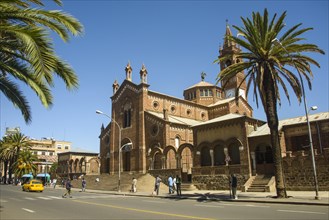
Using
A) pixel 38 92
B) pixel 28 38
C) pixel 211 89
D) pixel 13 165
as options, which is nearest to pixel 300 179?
pixel 38 92

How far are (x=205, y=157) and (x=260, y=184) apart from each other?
8.12 meters

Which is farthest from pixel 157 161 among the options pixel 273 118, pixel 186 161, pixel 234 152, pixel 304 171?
pixel 273 118

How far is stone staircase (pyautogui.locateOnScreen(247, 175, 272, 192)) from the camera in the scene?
2588 cm

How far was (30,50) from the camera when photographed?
8938 mm

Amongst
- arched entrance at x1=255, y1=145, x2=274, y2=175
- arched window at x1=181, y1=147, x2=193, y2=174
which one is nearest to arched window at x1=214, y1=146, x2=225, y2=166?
arched entrance at x1=255, y1=145, x2=274, y2=175

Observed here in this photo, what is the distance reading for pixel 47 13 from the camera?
9922 millimetres

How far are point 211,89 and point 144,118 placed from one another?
20.1m

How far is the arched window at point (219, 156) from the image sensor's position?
3173cm

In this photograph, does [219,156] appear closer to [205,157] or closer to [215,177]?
[205,157]

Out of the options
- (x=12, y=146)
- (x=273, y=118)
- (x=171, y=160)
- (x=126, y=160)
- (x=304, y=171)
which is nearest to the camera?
(x=273, y=118)

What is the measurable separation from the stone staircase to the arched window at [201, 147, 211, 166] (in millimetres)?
6530

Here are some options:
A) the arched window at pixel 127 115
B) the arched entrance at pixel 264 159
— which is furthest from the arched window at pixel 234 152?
the arched window at pixel 127 115

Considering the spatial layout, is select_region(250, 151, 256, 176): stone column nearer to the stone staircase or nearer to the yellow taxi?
the stone staircase

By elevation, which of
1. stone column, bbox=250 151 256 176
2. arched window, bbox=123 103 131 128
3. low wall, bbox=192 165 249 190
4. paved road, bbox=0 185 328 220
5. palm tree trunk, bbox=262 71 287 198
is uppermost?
arched window, bbox=123 103 131 128
